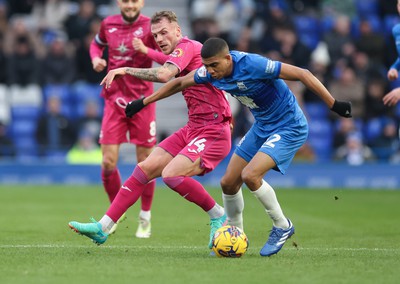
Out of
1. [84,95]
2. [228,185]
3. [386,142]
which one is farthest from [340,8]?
[228,185]

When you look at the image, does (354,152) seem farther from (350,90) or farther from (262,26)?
(262,26)

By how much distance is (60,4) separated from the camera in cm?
2414

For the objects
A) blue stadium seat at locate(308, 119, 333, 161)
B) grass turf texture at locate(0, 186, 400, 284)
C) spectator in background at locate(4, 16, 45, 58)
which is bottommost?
blue stadium seat at locate(308, 119, 333, 161)

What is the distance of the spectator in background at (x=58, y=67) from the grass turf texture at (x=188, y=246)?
17.6 ft

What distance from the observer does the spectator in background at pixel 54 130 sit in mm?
21422

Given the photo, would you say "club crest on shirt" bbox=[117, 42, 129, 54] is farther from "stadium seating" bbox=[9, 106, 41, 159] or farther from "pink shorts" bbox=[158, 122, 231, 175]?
"stadium seating" bbox=[9, 106, 41, 159]

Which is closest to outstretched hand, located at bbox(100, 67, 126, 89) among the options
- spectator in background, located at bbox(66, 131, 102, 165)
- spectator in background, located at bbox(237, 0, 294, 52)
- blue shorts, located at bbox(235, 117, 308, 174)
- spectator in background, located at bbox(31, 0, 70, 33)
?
blue shorts, located at bbox(235, 117, 308, 174)

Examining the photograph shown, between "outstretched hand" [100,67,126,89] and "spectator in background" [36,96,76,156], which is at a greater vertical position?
"outstretched hand" [100,67,126,89]

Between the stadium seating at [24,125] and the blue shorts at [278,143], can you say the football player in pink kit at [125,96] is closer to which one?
the blue shorts at [278,143]

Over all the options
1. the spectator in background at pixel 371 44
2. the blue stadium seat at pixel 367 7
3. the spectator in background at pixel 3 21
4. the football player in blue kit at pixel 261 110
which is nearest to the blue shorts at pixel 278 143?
the football player in blue kit at pixel 261 110

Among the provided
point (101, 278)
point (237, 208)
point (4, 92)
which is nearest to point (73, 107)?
point (4, 92)

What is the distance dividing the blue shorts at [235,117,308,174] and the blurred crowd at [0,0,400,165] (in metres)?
11.4

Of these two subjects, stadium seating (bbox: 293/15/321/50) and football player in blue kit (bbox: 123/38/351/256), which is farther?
stadium seating (bbox: 293/15/321/50)

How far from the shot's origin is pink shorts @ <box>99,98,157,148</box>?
39.5 feet
